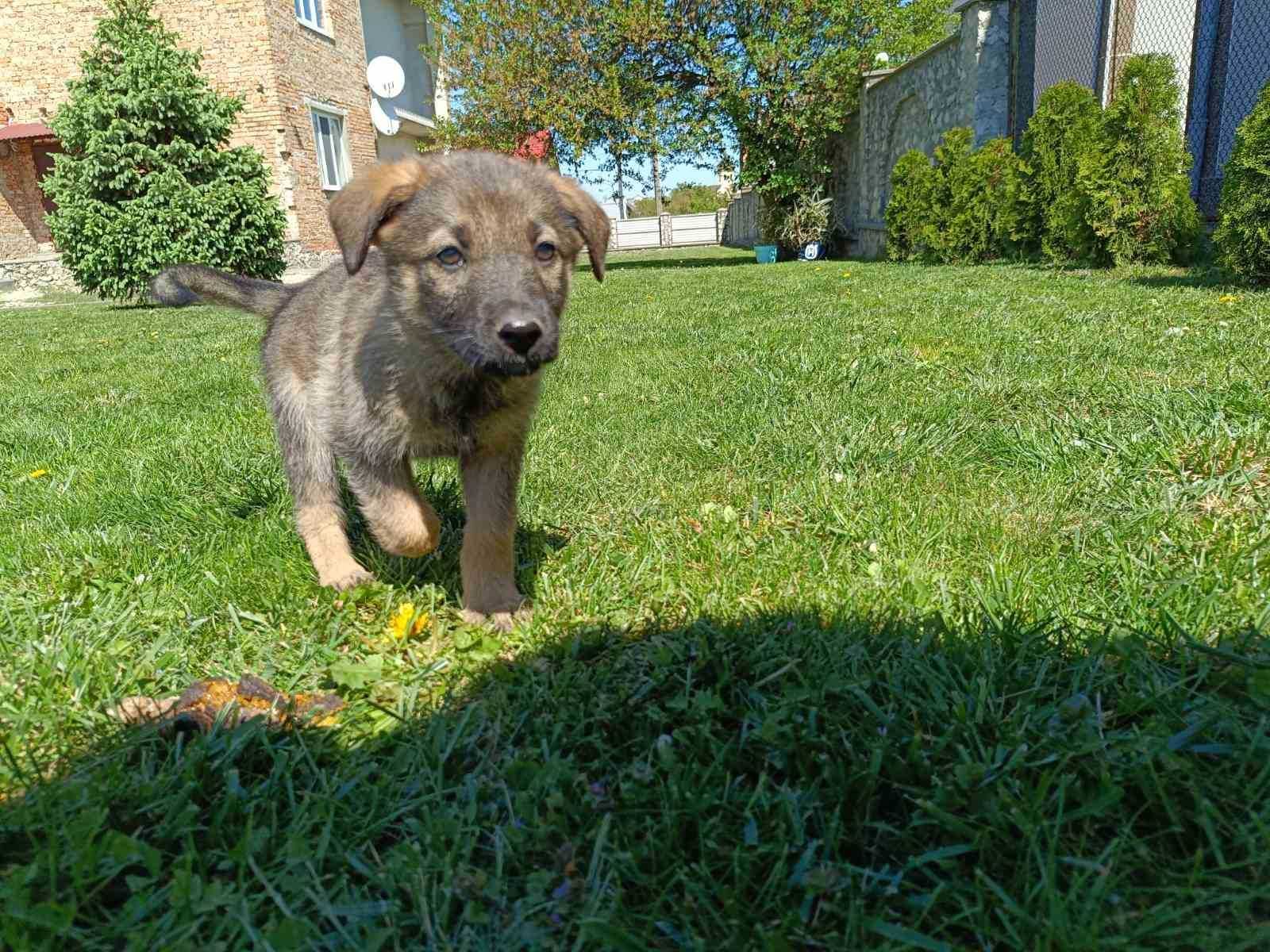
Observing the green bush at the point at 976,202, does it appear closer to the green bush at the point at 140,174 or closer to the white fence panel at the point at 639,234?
the green bush at the point at 140,174

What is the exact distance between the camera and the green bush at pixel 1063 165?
11586 mm

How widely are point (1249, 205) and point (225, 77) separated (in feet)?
68.2

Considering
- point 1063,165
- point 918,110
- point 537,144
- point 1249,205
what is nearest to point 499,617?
point 1249,205

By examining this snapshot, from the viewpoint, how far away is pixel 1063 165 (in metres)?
12.2

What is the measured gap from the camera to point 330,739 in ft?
6.40

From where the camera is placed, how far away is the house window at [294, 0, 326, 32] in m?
22.0

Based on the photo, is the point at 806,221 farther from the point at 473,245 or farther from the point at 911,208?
the point at 473,245

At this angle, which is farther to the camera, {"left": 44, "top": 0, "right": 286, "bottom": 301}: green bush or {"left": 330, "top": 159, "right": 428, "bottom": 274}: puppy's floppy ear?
{"left": 44, "top": 0, "right": 286, "bottom": 301}: green bush

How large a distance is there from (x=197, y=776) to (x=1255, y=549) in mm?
2765

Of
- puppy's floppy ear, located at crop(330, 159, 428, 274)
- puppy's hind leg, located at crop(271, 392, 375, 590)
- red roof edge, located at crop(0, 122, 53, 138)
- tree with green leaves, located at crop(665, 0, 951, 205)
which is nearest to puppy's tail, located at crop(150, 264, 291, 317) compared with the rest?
puppy's hind leg, located at crop(271, 392, 375, 590)

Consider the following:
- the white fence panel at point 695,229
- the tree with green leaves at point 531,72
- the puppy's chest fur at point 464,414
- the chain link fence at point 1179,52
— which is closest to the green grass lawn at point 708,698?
the puppy's chest fur at point 464,414

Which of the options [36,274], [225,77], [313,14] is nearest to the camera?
[225,77]

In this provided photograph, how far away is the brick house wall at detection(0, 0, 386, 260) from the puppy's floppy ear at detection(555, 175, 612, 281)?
59.3 ft

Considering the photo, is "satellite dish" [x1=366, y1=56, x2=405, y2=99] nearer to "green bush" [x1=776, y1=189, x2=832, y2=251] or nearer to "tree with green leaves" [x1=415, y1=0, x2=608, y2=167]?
"tree with green leaves" [x1=415, y1=0, x2=608, y2=167]
